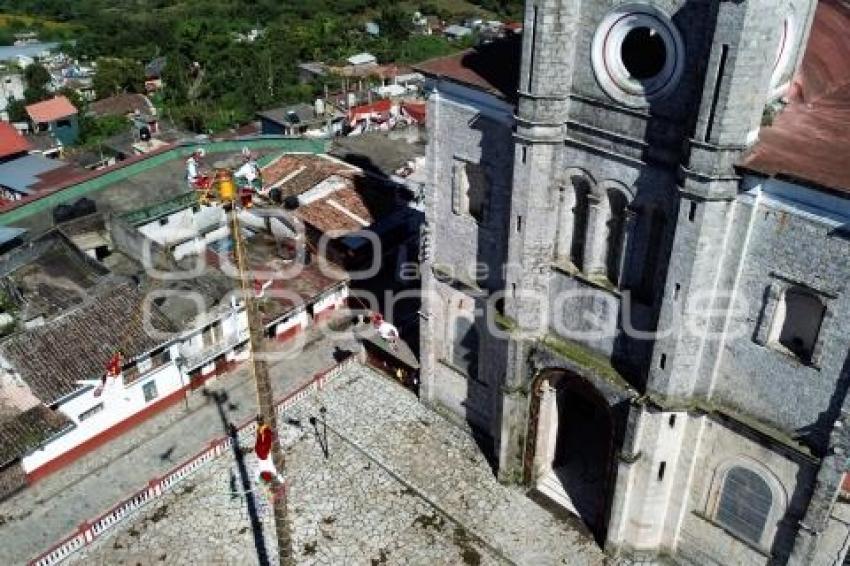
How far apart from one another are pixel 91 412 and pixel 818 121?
29806 millimetres

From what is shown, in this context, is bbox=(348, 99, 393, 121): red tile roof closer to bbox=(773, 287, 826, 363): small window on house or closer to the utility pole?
bbox=(773, 287, 826, 363): small window on house

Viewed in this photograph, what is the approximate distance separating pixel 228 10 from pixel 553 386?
408ft

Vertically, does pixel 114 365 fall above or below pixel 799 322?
below

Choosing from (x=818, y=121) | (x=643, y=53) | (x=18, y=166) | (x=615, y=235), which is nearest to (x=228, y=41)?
(x=18, y=166)

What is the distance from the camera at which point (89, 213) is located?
44625mm

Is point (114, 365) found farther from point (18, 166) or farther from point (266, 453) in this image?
point (18, 166)

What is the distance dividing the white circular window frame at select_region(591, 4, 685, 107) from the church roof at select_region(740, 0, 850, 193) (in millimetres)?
3175

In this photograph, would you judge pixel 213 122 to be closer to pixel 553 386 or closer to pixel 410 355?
pixel 410 355

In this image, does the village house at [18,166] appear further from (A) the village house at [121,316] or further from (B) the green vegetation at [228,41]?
(B) the green vegetation at [228,41]

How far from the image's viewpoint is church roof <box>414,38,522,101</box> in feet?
82.6

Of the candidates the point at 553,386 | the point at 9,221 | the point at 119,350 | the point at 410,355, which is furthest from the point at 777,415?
the point at 9,221

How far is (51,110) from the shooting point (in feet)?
264

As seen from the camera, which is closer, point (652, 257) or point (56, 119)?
point (652, 257)

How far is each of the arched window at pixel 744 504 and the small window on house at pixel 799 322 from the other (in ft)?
14.9
